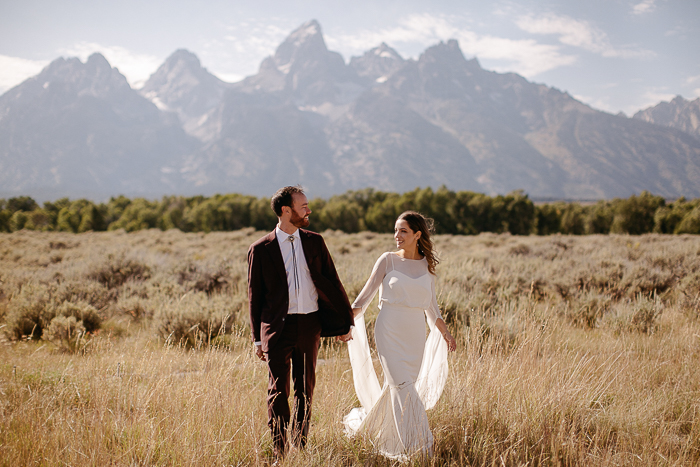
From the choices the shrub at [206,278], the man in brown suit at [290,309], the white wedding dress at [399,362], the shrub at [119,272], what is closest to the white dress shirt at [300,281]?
the man in brown suit at [290,309]

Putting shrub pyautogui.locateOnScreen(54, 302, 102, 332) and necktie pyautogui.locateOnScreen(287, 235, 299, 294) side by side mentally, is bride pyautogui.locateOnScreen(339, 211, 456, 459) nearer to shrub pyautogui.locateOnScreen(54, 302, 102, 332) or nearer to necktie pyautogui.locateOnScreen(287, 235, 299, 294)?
necktie pyautogui.locateOnScreen(287, 235, 299, 294)

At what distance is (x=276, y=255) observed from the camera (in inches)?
115

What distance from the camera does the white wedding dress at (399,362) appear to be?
2832mm

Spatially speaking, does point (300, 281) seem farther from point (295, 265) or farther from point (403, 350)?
point (403, 350)

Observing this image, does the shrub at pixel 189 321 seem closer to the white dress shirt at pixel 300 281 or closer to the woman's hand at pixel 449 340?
the white dress shirt at pixel 300 281

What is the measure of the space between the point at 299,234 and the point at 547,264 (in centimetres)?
863

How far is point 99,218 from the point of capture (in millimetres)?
57312

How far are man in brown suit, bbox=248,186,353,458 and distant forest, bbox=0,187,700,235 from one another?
46118 mm

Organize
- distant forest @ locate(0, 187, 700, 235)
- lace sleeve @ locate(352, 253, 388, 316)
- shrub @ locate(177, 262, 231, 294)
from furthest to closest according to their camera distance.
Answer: distant forest @ locate(0, 187, 700, 235), shrub @ locate(177, 262, 231, 294), lace sleeve @ locate(352, 253, 388, 316)

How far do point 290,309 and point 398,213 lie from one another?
2109 inches

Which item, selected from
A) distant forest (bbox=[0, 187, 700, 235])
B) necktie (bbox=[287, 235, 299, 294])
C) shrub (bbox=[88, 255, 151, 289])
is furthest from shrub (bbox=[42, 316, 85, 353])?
distant forest (bbox=[0, 187, 700, 235])

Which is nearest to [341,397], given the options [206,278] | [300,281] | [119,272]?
[300,281]

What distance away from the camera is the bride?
112 inches

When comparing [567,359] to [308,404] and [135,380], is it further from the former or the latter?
[135,380]
